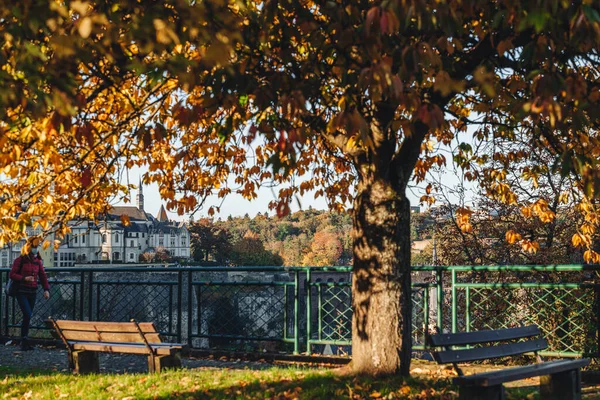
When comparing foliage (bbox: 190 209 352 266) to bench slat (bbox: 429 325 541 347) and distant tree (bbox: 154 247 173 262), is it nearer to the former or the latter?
distant tree (bbox: 154 247 173 262)

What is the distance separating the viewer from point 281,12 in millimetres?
6332

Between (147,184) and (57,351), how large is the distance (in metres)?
3.45

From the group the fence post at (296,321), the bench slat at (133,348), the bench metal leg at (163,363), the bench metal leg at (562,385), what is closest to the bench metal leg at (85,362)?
the bench slat at (133,348)

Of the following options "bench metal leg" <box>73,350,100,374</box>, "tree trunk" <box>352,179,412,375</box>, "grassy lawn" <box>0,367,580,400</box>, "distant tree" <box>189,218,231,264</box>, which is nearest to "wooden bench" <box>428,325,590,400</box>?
"grassy lawn" <box>0,367,580,400</box>

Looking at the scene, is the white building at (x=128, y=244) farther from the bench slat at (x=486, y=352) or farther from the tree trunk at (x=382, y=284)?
the bench slat at (x=486, y=352)

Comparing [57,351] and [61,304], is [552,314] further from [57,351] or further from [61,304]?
[61,304]

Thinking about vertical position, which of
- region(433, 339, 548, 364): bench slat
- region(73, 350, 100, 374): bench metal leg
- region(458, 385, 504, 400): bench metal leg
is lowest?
region(73, 350, 100, 374): bench metal leg

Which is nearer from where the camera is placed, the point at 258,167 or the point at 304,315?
the point at 304,315

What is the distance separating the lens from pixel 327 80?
7.00 m

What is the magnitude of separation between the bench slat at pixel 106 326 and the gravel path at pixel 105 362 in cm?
130

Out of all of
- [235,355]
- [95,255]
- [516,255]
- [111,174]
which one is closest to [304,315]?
[235,355]

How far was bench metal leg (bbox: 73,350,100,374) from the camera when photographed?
9.12 m

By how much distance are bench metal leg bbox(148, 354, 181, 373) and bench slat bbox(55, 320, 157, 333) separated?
0.56 meters

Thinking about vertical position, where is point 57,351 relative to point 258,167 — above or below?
below
